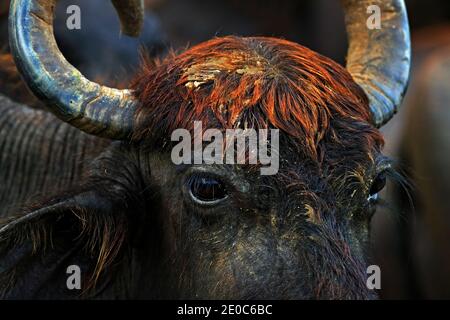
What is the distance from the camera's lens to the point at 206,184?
3.42 m

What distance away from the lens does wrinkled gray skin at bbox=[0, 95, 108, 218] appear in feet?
14.1

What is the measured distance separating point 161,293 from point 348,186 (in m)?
1.11

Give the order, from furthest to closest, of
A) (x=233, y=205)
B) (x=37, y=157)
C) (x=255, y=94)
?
(x=37, y=157) < (x=255, y=94) < (x=233, y=205)

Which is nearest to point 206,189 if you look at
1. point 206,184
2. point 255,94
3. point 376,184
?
point 206,184

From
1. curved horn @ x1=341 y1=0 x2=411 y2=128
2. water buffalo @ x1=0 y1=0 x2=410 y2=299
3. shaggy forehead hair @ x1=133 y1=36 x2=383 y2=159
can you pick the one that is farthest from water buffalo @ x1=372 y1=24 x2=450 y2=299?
shaggy forehead hair @ x1=133 y1=36 x2=383 y2=159

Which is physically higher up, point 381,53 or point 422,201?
point 422,201

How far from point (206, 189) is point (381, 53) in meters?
1.45

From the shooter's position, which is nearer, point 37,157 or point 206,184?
point 206,184

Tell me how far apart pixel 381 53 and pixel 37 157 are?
1979 mm

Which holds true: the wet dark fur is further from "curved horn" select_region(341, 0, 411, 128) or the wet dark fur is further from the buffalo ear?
"curved horn" select_region(341, 0, 411, 128)

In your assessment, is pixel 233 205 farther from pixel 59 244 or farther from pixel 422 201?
pixel 422 201

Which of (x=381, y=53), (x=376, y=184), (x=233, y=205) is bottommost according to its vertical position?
(x=233, y=205)

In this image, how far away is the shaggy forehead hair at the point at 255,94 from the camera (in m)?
3.45

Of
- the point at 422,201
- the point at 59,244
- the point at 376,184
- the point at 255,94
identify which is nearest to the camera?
the point at 255,94
